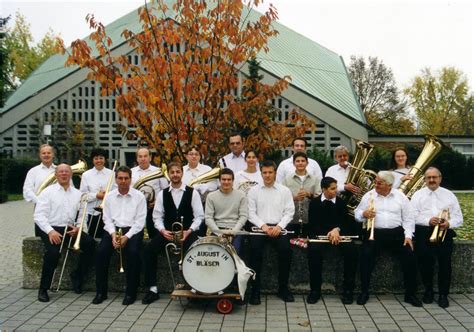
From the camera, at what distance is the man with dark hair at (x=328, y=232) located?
7.29 meters

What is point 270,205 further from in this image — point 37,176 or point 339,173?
point 37,176

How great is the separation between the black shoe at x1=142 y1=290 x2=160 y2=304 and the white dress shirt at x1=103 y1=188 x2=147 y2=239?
0.92m

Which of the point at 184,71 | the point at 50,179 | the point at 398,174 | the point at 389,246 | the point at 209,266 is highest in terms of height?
the point at 184,71

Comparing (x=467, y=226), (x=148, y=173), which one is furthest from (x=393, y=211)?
(x=467, y=226)

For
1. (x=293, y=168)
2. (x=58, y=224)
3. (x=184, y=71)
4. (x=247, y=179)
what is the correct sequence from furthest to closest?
(x=184, y=71)
(x=293, y=168)
(x=247, y=179)
(x=58, y=224)

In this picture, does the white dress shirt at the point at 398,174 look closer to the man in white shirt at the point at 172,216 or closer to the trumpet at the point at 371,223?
the trumpet at the point at 371,223

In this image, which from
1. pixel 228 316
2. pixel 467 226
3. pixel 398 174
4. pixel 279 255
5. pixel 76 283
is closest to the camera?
pixel 228 316

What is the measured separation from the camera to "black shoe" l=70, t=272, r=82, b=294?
7.74 m

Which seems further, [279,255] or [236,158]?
[236,158]

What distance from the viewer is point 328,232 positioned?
741 cm

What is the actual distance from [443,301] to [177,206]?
3.63 meters

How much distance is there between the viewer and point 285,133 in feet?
34.7

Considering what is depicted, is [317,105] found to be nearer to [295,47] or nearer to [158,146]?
[295,47]

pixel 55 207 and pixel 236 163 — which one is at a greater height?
pixel 236 163
